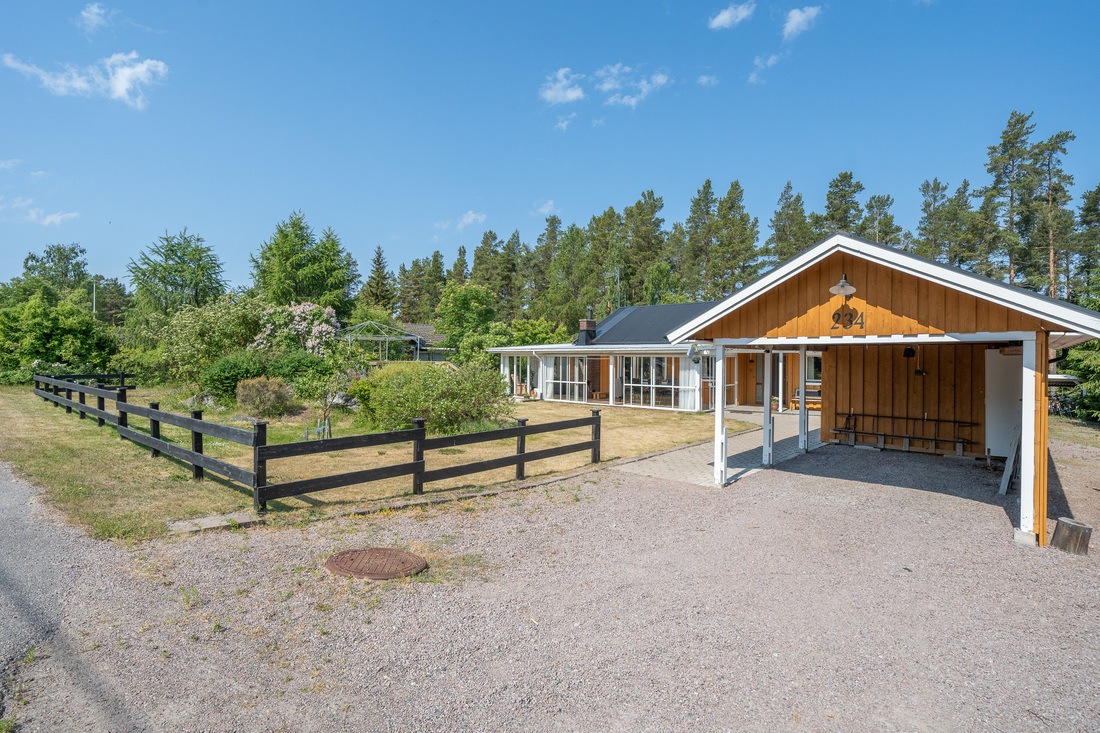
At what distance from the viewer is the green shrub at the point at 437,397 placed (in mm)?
11984

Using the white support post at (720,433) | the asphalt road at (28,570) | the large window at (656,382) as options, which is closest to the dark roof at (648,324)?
the large window at (656,382)

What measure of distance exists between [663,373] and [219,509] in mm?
16407

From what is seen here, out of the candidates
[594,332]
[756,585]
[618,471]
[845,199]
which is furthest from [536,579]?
[845,199]

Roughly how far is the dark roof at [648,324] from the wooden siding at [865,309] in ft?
45.1

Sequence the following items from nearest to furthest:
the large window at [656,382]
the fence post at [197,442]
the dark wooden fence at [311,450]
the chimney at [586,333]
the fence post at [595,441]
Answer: the dark wooden fence at [311,450]
the fence post at [197,442]
the fence post at [595,441]
the large window at [656,382]
the chimney at [586,333]

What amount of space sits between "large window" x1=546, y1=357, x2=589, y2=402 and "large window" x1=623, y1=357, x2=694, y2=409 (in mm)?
2086

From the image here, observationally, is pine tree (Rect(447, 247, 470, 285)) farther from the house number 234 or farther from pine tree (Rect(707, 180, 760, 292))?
the house number 234

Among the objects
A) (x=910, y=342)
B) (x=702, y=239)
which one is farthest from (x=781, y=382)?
(x=702, y=239)

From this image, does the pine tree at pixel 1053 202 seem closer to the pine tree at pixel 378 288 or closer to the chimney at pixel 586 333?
the chimney at pixel 586 333

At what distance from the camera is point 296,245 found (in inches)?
1603

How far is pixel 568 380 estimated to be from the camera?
23.7m

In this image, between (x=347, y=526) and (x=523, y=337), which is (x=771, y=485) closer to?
(x=347, y=526)

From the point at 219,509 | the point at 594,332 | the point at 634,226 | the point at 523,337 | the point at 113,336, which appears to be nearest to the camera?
the point at 219,509

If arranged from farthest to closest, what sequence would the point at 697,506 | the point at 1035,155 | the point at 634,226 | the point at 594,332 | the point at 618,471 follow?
the point at 634,226 < the point at 1035,155 < the point at 594,332 < the point at 618,471 < the point at 697,506
